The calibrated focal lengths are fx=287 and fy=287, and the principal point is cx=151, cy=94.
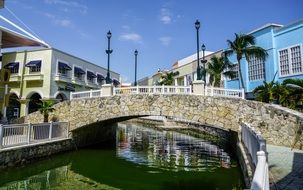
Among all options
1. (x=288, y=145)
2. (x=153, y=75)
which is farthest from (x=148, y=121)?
(x=288, y=145)

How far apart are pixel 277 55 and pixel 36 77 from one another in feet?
81.6

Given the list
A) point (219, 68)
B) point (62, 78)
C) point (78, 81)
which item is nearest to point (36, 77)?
point (62, 78)

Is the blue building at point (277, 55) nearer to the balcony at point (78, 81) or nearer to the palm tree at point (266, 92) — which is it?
the palm tree at point (266, 92)

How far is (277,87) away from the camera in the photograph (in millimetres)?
21219

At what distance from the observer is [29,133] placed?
55.1 feet

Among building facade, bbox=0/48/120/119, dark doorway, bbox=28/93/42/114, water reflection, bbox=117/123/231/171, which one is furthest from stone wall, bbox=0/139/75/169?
dark doorway, bbox=28/93/42/114

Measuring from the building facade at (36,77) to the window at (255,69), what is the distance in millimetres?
20597

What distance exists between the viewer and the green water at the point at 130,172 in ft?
42.6

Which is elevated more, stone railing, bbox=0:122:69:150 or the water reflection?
stone railing, bbox=0:122:69:150

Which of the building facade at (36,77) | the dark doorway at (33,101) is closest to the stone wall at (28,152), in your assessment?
the building facade at (36,77)

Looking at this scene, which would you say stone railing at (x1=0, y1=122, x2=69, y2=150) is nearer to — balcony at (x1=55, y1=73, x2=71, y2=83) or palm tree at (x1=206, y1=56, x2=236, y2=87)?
balcony at (x1=55, y1=73, x2=71, y2=83)

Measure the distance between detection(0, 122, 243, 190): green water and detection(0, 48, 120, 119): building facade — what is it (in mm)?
12779

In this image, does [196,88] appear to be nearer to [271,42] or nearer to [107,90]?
[107,90]

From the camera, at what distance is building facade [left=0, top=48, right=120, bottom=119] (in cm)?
3178
